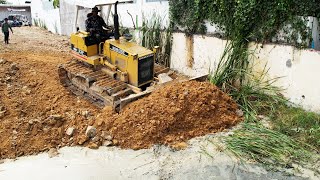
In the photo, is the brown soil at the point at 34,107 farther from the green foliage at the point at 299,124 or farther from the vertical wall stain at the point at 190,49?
the green foliage at the point at 299,124

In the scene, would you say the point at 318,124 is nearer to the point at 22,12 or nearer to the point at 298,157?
the point at 298,157

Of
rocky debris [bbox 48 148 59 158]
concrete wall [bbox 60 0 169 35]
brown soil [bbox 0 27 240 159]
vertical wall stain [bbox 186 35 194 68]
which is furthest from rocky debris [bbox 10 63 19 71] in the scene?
vertical wall stain [bbox 186 35 194 68]

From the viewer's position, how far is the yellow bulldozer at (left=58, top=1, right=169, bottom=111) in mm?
7539

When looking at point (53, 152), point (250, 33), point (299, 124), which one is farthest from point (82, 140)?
point (250, 33)

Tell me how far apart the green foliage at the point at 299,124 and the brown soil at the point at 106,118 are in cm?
97

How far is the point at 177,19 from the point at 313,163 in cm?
643

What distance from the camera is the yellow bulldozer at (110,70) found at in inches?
297

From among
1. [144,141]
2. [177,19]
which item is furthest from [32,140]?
[177,19]

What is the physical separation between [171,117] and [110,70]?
2383mm

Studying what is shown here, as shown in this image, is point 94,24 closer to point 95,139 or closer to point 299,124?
point 95,139

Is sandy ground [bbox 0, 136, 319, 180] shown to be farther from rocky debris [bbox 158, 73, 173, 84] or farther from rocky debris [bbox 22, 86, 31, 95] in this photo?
rocky debris [bbox 22, 86, 31, 95]

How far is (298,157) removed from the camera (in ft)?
19.1

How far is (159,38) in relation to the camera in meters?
11.0

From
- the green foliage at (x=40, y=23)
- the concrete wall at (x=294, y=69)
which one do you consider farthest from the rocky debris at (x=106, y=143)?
the green foliage at (x=40, y=23)
